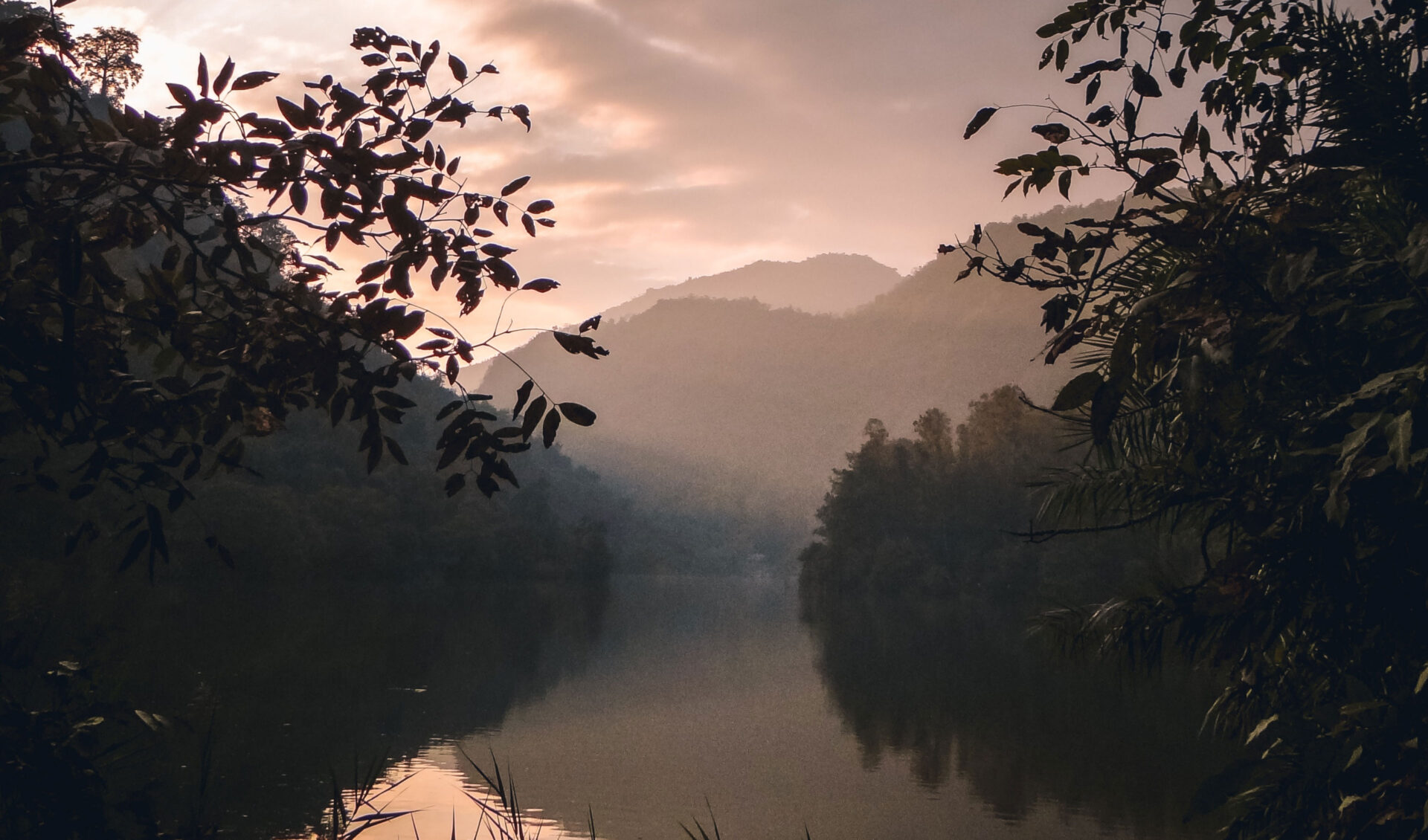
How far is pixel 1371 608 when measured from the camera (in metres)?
4.27

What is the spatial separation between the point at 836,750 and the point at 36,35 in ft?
57.2

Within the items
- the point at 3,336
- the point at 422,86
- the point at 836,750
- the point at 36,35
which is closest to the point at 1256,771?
the point at 422,86

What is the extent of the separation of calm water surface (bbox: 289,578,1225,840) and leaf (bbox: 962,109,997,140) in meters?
3.70

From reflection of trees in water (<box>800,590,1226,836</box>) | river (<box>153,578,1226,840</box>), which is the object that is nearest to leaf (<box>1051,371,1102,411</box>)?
river (<box>153,578,1226,840</box>)

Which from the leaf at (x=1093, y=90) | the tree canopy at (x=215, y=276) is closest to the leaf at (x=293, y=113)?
the tree canopy at (x=215, y=276)

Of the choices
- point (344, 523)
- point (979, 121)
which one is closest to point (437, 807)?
point (979, 121)

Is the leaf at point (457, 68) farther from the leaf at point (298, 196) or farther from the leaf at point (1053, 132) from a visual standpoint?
the leaf at point (1053, 132)

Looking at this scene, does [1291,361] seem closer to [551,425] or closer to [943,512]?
[551,425]

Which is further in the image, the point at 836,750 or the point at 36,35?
the point at 836,750

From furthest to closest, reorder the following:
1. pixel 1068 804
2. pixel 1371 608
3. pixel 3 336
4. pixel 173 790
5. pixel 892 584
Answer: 1. pixel 892 584
2. pixel 1068 804
3. pixel 173 790
4. pixel 1371 608
5. pixel 3 336

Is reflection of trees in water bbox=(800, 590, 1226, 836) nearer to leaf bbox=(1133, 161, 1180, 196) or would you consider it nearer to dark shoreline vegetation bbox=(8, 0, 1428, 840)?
dark shoreline vegetation bbox=(8, 0, 1428, 840)

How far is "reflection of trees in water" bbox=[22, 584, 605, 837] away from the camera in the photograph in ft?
42.0

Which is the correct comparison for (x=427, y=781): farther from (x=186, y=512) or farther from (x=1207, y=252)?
(x=186, y=512)

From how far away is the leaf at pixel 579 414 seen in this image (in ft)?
8.96
